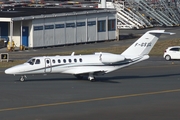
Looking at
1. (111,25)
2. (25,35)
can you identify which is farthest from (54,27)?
(111,25)

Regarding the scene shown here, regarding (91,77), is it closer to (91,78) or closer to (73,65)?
(91,78)

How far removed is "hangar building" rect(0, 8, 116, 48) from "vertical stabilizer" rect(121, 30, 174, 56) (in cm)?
3055

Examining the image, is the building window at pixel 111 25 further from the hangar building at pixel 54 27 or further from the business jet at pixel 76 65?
the business jet at pixel 76 65

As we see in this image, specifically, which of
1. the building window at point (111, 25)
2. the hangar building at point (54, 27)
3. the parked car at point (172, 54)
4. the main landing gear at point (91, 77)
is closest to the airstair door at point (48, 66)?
the main landing gear at point (91, 77)

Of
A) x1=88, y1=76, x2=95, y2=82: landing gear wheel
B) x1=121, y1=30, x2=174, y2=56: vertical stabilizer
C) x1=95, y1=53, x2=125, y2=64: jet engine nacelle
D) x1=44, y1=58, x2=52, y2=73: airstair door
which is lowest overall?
x1=88, y1=76, x2=95, y2=82: landing gear wheel

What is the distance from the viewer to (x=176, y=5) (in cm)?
11000

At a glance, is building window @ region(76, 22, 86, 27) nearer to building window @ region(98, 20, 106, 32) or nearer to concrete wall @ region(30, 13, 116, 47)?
concrete wall @ region(30, 13, 116, 47)

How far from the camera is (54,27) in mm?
80062

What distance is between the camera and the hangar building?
7794 centimetres

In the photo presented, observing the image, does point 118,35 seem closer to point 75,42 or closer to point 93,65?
point 75,42

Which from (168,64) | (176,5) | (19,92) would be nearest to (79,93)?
(19,92)

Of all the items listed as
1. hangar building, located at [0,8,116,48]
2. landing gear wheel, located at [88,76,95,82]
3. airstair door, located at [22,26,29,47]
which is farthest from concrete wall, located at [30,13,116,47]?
landing gear wheel, located at [88,76,95,82]

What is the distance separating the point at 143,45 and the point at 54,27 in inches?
1301

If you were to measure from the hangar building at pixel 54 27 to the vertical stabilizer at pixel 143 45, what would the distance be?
3055 cm
